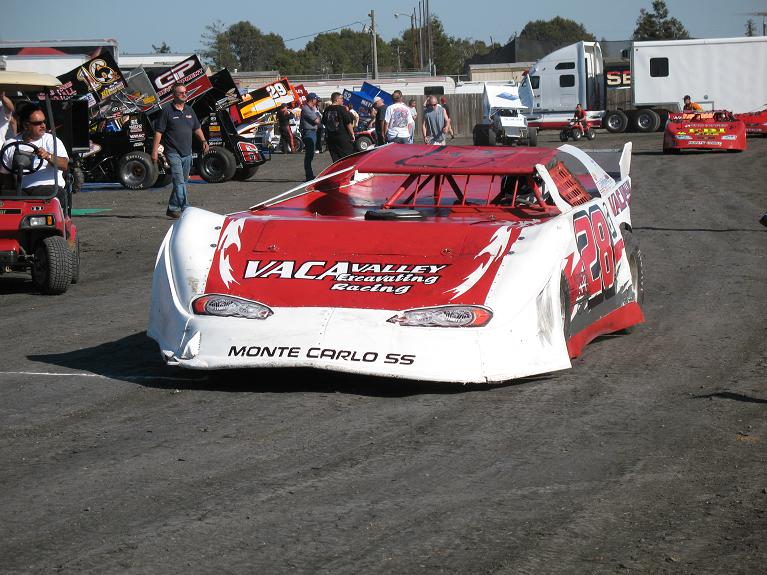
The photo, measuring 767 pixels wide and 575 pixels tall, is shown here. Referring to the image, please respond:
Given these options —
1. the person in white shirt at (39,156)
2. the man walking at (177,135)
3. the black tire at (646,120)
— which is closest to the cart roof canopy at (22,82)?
the person in white shirt at (39,156)

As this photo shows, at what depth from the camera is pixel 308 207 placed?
7.64 meters

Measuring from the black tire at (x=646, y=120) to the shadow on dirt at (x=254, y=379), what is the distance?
129ft

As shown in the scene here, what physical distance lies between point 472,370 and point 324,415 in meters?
0.80

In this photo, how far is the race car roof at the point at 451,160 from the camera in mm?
6981

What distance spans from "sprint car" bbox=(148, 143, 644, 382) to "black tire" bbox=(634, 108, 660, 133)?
37.9 m

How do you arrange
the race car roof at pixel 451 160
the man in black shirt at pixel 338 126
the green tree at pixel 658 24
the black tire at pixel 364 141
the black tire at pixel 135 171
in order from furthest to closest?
the green tree at pixel 658 24 → the black tire at pixel 364 141 → the black tire at pixel 135 171 → the man in black shirt at pixel 338 126 → the race car roof at pixel 451 160

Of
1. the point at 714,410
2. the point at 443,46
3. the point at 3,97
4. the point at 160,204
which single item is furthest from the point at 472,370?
the point at 443,46

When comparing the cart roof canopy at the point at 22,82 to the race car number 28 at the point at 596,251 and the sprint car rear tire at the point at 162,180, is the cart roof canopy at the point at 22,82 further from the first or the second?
the sprint car rear tire at the point at 162,180

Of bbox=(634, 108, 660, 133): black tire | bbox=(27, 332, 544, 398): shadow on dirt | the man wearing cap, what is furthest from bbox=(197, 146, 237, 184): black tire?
bbox=(634, 108, 660, 133): black tire

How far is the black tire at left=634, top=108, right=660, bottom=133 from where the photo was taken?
43.7m

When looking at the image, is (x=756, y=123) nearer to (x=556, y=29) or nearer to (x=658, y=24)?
(x=658, y=24)

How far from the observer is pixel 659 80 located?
143 ft

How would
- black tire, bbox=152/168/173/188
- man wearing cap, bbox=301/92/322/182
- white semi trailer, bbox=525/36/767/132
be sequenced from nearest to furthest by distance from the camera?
man wearing cap, bbox=301/92/322/182 < black tire, bbox=152/168/173/188 < white semi trailer, bbox=525/36/767/132

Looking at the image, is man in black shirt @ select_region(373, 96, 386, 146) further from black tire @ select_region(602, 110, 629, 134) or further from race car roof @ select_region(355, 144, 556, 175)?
black tire @ select_region(602, 110, 629, 134)
